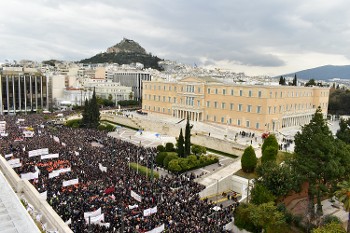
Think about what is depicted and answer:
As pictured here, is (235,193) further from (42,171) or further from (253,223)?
(42,171)

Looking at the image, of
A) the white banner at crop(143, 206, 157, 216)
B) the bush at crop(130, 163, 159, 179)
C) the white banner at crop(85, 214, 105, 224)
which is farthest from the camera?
the bush at crop(130, 163, 159, 179)

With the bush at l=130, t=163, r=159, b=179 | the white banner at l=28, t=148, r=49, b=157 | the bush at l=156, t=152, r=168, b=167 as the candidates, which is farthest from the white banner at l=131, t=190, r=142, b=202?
the white banner at l=28, t=148, r=49, b=157

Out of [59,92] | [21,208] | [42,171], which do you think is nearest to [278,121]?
[42,171]

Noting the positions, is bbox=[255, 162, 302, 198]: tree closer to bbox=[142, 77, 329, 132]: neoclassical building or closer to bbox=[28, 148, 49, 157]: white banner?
bbox=[28, 148, 49, 157]: white banner

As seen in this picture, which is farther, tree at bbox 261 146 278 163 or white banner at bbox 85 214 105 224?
tree at bbox 261 146 278 163

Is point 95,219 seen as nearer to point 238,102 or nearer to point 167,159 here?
point 167,159

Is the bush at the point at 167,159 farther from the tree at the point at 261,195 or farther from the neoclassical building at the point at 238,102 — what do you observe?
the neoclassical building at the point at 238,102
